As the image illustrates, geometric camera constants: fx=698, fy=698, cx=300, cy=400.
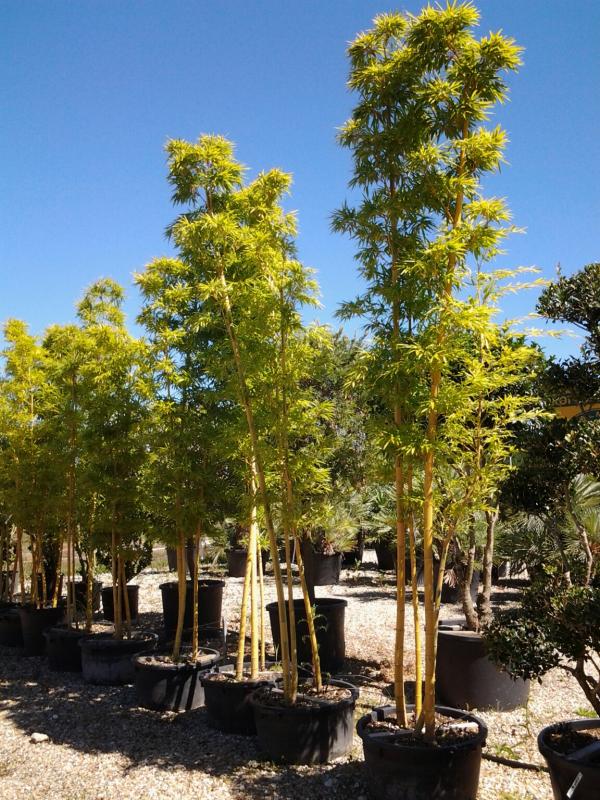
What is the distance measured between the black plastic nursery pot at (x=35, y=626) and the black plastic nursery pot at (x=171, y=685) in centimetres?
242

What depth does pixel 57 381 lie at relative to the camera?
6656 millimetres

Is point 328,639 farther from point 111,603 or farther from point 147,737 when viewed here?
point 111,603

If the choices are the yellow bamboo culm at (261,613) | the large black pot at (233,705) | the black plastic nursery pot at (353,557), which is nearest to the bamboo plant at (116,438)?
the yellow bamboo culm at (261,613)

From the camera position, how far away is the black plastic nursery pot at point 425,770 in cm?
303

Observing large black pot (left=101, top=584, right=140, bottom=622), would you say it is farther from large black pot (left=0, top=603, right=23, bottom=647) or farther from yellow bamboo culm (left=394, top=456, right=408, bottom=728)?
yellow bamboo culm (left=394, top=456, right=408, bottom=728)

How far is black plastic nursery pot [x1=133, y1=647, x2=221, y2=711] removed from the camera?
4.82 meters

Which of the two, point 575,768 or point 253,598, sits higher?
point 253,598

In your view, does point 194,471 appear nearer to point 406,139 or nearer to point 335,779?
point 335,779

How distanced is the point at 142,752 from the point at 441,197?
3486 millimetres

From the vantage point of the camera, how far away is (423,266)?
3.19 metres

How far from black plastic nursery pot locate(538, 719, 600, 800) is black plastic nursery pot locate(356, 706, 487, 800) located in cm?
38

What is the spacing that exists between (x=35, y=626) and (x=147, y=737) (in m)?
3.16

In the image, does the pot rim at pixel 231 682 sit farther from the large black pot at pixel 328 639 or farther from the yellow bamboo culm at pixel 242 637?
the large black pot at pixel 328 639

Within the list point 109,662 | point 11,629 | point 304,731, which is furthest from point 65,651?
point 304,731
